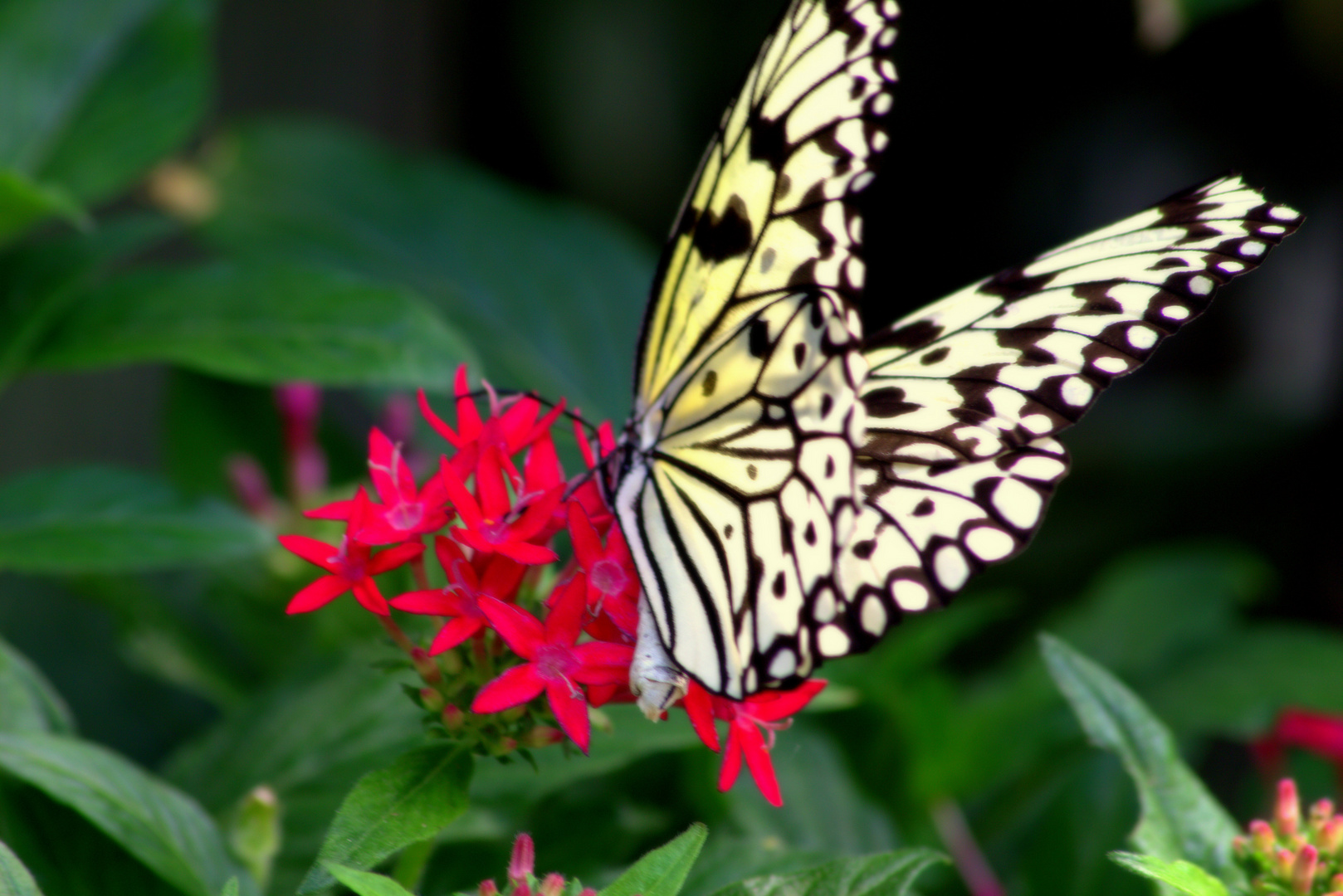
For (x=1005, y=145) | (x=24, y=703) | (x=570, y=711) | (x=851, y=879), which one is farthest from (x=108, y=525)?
(x=1005, y=145)

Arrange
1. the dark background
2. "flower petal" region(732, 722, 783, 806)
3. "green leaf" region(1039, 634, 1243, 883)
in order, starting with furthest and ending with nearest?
the dark background < "green leaf" region(1039, 634, 1243, 883) < "flower petal" region(732, 722, 783, 806)

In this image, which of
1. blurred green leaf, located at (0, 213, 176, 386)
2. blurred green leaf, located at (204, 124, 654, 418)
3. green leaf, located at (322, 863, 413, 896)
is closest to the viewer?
green leaf, located at (322, 863, 413, 896)

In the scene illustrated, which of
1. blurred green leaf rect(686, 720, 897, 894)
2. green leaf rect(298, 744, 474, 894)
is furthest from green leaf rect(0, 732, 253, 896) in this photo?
blurred green leaf rect(686, 720, 897, 894)

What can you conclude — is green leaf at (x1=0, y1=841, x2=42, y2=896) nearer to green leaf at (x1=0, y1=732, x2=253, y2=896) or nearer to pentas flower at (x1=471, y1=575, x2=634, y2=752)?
green leaf at (x1=0, y1=732, x2=253, y2=896)

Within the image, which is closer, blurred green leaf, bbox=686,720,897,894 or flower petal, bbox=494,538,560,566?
flower petal, bbox=494,538,560,566

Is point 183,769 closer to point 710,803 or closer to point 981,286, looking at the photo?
point 710,803

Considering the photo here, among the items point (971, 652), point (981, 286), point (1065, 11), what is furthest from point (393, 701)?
point (1065, 11)

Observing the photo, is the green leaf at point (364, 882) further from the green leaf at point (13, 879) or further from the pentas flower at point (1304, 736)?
the pentas flower at point (1304, 736)
